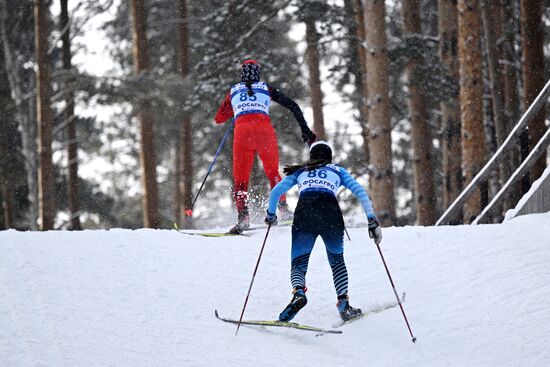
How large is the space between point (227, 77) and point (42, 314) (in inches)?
495

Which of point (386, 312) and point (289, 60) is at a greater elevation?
point (289, 60)

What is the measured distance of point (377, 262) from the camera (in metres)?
8.60

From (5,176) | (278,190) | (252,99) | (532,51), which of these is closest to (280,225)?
(252,99)

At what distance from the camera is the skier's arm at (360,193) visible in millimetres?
6981

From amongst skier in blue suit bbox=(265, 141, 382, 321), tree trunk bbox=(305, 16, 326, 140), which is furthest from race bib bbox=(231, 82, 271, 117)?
tree trunk bbox=(305, 16, 326, 140)

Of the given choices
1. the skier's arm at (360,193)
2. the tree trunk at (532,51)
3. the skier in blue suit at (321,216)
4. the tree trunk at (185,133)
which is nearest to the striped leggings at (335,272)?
the skier in blue suit at (321,216)

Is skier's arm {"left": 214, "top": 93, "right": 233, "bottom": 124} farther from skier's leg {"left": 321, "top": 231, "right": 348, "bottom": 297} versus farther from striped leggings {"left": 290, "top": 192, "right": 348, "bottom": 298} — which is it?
skier's leg {"left": 321, "top": 231, "right": 348, "bottom": 297}

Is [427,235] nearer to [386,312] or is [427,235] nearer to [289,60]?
[386,312]

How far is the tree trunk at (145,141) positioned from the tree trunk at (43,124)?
2.06 metres

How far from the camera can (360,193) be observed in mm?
7055

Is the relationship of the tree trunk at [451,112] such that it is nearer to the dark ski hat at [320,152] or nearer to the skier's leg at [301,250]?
the dark ski hat at [320,152]

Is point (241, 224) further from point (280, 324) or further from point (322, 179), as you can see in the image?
point (280, 324)

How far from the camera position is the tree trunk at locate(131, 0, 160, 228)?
1712cm

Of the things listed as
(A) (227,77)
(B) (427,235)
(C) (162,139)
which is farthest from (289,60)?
(B) (427,235)
